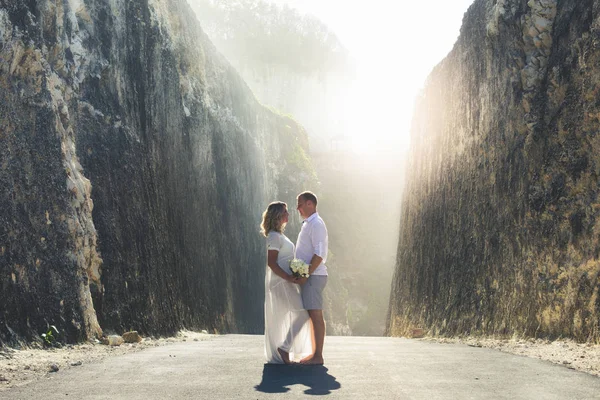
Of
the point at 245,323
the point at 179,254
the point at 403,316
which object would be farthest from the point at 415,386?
the point at 245,323

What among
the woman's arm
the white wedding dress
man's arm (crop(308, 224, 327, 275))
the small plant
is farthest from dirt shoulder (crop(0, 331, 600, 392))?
man's arm (crop(308, 224, 327, 275))

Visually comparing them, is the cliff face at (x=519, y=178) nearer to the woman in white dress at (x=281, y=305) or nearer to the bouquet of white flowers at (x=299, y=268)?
the woman in white dress at (x=281, y=305)

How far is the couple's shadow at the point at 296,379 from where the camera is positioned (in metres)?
6.82

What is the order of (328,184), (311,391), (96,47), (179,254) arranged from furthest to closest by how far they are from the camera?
1. (328,184)
2. (179,254)
3. (96,47)
4. (311,391)

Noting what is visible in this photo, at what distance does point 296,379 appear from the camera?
7.50 metres

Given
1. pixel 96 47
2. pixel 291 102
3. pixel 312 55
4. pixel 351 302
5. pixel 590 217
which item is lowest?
pixel 351 302

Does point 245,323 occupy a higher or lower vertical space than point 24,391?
lower

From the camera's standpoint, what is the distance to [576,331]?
11.5 metres

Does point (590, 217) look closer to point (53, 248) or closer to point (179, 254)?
point (53, 248)

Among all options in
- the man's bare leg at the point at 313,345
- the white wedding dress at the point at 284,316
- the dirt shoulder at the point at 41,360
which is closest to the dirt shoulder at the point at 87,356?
the dirt shoulder at the point at 41,360

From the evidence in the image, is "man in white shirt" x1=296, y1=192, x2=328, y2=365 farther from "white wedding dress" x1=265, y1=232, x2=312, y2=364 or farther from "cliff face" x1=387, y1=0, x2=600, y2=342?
"cliff face" x1=387, y1=0, x2=600, y2=342

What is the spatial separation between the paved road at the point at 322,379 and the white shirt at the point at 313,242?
1.32m

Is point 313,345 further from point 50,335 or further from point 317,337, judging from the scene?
point 50,335

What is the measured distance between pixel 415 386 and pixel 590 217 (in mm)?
6554
